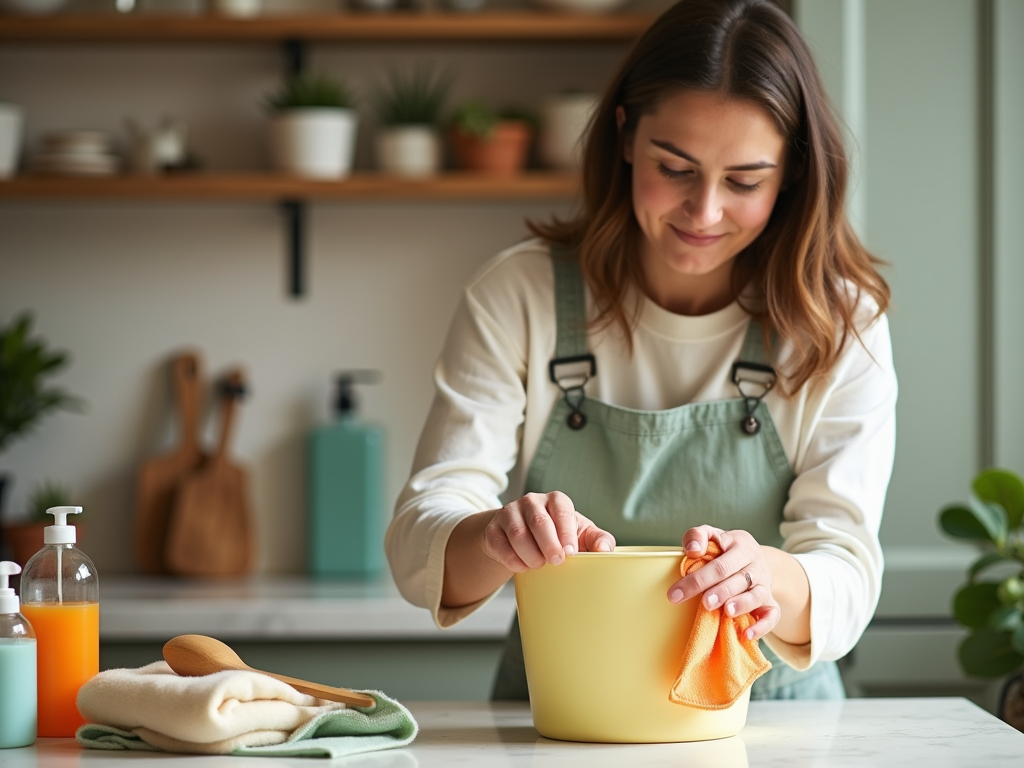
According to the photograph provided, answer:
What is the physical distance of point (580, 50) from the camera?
267 centimetres

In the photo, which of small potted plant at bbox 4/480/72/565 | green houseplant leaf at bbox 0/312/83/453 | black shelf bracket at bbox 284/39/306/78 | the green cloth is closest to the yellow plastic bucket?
the green cloth

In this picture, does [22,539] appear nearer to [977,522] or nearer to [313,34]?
[313,34]

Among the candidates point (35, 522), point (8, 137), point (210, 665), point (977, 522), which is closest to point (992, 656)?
point (977, 522)

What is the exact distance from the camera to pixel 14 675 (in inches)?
37.0

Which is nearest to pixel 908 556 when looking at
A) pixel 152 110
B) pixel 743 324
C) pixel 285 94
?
pixel 743 324

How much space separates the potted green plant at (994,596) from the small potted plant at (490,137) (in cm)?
118

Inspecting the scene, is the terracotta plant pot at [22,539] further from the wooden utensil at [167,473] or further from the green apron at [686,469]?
the green apron at [686,469]

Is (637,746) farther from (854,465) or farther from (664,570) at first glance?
(854,465)

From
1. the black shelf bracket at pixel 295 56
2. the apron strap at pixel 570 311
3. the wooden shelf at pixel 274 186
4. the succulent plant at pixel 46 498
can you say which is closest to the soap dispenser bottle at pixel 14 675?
the apron strap at pixel 570 311

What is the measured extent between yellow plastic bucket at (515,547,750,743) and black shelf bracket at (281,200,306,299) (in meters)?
1.80

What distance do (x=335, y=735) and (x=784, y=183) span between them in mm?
741

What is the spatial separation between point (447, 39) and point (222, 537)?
118cm

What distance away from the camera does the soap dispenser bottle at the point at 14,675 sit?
37.0 inches

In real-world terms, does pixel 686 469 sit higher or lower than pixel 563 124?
lower
